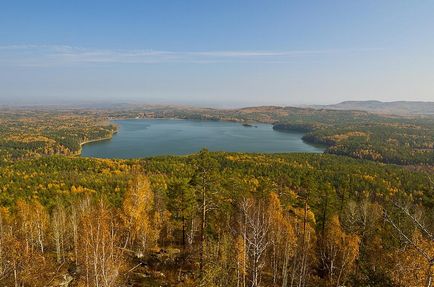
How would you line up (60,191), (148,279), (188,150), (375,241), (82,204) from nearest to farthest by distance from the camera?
(148,279)
(375,241)
(82,204)
(60,191)
(188,150)

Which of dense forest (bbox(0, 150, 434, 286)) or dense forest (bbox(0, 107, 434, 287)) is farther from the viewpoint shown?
dense forest (bbox(0, 107, 434, 287))

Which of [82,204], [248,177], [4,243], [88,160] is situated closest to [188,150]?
[88,160]

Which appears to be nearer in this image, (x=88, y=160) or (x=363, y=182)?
(x=363, y=182)

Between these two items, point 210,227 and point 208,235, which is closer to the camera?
point 208,235

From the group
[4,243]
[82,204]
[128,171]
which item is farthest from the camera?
[128,171]

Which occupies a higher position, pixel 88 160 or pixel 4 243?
pixel 4 243

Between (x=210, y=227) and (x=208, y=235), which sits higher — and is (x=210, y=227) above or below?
above

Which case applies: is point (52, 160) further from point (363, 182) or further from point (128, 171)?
point (363, 182)

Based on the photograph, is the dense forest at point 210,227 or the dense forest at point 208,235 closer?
the dense forest at point 208,235
